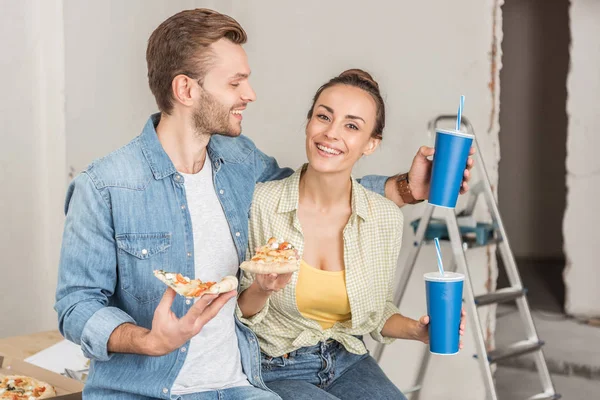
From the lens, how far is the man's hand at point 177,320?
4.79ft

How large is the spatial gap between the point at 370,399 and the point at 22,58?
2.73m

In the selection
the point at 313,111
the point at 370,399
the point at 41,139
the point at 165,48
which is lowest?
the point at 370,399

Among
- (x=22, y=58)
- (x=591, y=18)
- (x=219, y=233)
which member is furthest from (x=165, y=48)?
(x=22, y=58)

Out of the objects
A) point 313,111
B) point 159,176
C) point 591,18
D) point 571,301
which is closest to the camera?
point 159,176

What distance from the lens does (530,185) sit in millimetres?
3904

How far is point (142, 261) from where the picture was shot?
5.67ft

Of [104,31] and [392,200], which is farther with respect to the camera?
[104,31]

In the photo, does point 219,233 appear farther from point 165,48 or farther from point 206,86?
point 165,48

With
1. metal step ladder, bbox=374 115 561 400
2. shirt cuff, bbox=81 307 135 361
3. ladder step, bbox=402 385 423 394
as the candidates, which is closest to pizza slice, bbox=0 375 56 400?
shirt cuff, bbox=81 307 135 361

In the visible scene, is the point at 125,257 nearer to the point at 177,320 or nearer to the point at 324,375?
the point at 177,320

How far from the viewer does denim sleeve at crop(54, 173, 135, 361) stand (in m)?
1.62

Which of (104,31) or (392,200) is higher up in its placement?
(104,31)

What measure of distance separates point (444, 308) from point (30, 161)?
2762mm

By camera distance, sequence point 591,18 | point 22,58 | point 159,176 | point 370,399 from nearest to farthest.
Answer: point 159,176 → point 370,399 → point 591,18 → point 22,58
